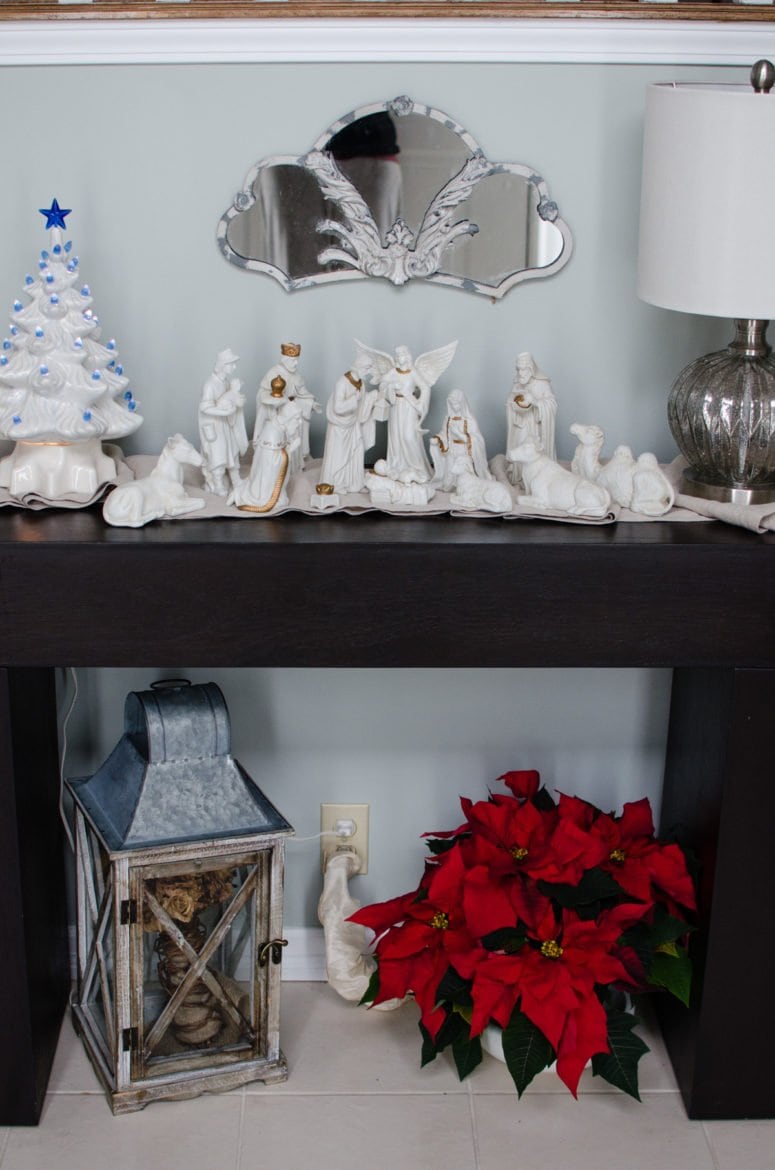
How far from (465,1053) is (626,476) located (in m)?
0.82

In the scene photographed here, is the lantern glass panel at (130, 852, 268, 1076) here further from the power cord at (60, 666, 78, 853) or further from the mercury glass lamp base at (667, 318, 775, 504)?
the mercury glass lamp base at (667, 318, 775, 504)

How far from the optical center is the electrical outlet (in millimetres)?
2131

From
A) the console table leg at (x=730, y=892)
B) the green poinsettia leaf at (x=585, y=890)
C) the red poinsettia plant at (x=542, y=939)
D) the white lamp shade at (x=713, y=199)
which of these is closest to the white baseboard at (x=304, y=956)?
the red poinsettia plant at (x=542, y=939)

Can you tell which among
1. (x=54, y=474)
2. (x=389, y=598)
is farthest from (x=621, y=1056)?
(x=54, y=474)

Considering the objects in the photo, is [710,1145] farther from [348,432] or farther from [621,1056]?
[348,432]

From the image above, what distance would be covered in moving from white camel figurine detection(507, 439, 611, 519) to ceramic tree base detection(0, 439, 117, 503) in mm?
528

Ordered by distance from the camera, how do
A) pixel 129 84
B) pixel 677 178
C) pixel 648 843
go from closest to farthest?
pixel 677 178 < pixel 129 84 < pixel 648 843

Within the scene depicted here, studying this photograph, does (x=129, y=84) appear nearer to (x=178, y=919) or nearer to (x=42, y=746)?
(x=42, y=746)

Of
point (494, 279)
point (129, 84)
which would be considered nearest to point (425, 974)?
point (494, 279)

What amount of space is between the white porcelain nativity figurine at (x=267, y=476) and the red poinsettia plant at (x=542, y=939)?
58cm

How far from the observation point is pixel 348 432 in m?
1.76

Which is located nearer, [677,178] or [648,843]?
[677,178]

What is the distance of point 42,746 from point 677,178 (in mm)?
1121

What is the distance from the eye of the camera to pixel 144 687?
2.08 m
